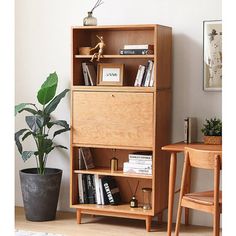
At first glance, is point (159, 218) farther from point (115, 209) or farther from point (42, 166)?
point (42, 166)

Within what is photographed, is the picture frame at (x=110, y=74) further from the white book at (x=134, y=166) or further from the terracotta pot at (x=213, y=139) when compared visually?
the terracotta pot at (x=213, y=139)

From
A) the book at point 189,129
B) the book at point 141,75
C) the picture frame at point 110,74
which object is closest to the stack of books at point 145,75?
the book at point 141,75

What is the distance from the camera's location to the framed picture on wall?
443 centimetres

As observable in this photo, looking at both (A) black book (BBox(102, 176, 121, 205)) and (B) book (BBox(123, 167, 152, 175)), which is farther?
(A) black book (BBox(102, 176, 121, 205))

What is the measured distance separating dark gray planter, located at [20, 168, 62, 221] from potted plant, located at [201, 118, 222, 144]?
135 cm

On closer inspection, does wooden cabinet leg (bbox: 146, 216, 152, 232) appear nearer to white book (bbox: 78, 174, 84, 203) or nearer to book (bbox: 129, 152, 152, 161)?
book (bbox: 129, 152, 152, 161)

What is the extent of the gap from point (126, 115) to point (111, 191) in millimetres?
712

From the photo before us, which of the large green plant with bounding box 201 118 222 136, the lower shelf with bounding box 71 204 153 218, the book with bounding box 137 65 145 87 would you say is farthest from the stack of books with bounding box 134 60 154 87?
the lower shelf with bounding box 71 204 153 218

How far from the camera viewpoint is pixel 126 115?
4.41 meters

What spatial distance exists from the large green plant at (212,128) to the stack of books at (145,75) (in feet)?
1.85

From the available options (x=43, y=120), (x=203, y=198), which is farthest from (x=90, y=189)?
(x=203, y=198)

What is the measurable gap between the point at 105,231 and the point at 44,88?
1.32 meters
